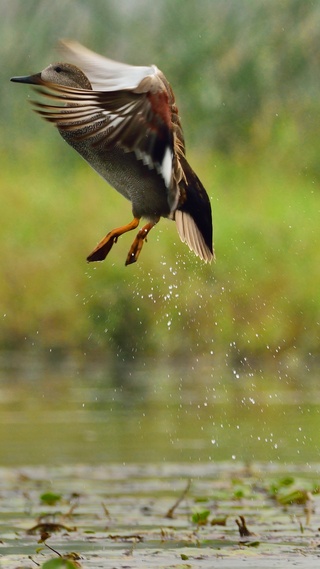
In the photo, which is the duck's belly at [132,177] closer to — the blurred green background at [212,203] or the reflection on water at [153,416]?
the reflection on water at [153,416]

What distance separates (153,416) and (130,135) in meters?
6.58

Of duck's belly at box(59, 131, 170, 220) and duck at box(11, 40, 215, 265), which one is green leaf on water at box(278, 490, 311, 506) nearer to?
A: duck at box(11, 40, 215, 265)

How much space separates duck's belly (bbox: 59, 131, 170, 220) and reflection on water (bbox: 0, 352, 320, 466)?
3.91m

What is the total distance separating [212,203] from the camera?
60.7ft

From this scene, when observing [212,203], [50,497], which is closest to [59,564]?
Result: [50,497]

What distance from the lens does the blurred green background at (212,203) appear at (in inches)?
656

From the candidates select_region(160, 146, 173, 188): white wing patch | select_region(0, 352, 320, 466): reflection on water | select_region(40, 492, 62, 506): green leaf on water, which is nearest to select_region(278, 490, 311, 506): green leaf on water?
select_region(40, 492, 62, 506): green leaf on water

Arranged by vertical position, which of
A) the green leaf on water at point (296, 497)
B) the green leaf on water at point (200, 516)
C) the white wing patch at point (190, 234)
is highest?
the white wing patch at point (190, 234)

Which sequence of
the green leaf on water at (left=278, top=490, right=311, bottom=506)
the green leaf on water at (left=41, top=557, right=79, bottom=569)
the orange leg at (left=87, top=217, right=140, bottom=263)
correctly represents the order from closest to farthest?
1. the green leaf on water at (left=41, top=557, right=79, bottom=569)
2. the orange leg at (left=87, top=217, right=140, bottom=263)
3. the green leaf on water at (left=278, top=490, right=311, bottom=506)

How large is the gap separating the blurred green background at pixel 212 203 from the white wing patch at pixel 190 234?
31.5 feet

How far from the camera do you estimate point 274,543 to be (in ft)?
23.0

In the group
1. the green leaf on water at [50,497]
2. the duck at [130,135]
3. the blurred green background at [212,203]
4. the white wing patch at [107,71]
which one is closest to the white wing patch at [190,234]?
the duck at [130,135]

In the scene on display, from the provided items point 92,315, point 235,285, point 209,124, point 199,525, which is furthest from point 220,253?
point 199,525

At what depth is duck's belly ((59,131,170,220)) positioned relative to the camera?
608cm
